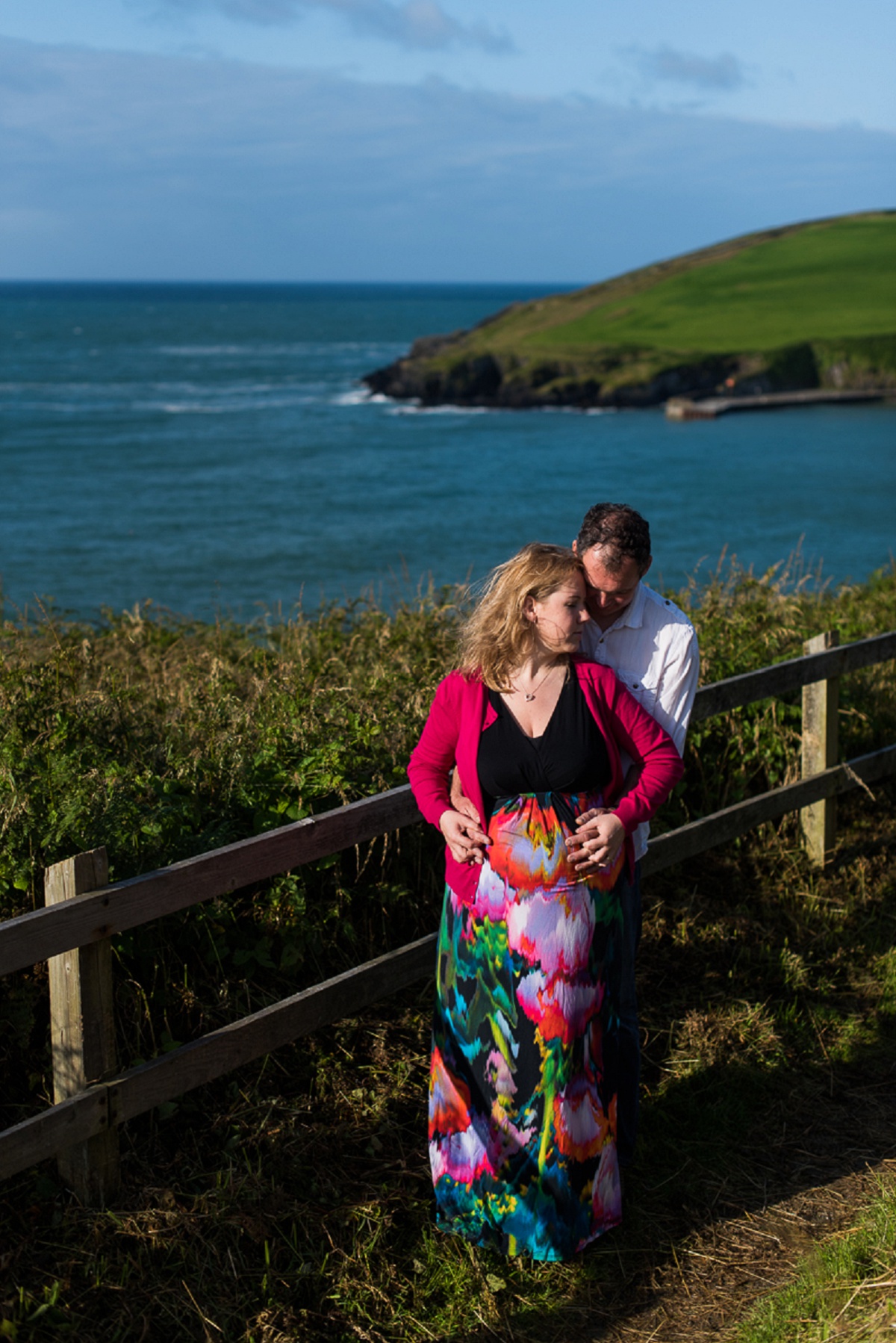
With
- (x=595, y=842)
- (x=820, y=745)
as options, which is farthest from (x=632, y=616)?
(x=820, y=745)

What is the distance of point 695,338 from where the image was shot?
9081 cm

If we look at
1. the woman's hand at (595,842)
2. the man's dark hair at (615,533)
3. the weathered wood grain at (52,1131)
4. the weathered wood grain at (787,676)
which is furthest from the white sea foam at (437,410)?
the weathered wood grain at (52,1131)

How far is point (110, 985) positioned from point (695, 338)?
307ft

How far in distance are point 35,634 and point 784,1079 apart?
6.20 m

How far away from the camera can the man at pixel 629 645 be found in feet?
11.3

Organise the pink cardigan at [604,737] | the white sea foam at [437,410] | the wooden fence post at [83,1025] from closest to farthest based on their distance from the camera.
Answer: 1. the wooden fence post at [83,1025]
2. the pink cardigan at [604,737]
3. the white sea foam at [437,410]

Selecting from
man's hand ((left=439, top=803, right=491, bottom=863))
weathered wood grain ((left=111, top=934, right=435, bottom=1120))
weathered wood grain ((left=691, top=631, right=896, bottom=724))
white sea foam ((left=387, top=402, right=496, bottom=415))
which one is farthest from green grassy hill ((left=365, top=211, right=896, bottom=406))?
man's hand ((left=439, top=803, right=491, bottom=863))

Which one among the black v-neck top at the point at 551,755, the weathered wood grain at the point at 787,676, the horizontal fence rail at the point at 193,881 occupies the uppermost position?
the black v-neck top at the point at 551,755

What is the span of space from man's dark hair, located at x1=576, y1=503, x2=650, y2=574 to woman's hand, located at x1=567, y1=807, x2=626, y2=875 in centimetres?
73

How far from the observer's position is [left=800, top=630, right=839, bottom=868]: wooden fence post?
19.2 feet

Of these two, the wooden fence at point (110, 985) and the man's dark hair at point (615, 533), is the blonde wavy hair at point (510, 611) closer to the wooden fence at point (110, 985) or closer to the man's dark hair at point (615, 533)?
the man's dark hair at point (615, 533)

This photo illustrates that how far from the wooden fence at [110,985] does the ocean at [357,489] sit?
587cm

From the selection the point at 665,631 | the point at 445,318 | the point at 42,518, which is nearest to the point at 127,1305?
the point at 665,631

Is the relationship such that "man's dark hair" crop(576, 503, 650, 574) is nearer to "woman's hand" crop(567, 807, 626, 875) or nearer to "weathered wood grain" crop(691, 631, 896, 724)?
"woman's hand" crop(567, 807, 626, 875)
